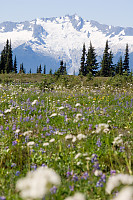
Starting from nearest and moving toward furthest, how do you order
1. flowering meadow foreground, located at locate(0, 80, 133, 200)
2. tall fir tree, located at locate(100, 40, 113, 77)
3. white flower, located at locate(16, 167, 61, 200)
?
white flower, located at locate(16, 167, 61, 200)
flowering meadow foreground, located at locate(0, 80, 133, 200)
tall fir tree, located at locate(100, 40, 113, 77)

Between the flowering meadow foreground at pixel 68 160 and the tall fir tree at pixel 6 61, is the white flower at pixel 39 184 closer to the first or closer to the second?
the flowering meadow foreground at pixel 68 160

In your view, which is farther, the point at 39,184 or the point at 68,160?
the point at 68,160

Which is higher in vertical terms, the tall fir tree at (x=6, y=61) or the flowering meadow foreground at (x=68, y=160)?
the tall fir tree at (x=6, y=61)

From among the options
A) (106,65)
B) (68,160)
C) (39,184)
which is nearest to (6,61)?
(106,65)

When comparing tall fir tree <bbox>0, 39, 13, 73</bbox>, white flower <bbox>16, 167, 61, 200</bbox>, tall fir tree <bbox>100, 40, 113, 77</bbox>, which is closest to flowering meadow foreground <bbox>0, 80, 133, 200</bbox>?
white flower <bbox>16, 167, 61, 200</bbox>

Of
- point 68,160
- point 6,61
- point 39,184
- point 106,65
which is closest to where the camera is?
point 39,184

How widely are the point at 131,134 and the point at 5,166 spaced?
10.9ft

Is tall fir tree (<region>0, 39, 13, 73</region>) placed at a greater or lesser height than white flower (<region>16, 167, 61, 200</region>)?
greater

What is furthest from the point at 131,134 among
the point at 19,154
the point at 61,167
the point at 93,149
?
the point at 19,154

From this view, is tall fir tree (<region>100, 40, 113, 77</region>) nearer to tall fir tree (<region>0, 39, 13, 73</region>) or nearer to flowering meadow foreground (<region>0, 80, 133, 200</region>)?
tall fir tree (<region>0, 39, 13, 73</region>)

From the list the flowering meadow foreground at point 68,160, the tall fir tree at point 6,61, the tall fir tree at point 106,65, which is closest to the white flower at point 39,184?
the flowering meadow foreground at point 68,160

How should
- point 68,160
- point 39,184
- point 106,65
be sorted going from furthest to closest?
point 106,65, point 68,160, point 39,184

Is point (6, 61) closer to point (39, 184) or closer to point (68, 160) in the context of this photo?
point (68, 160)

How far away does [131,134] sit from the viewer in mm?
6105
